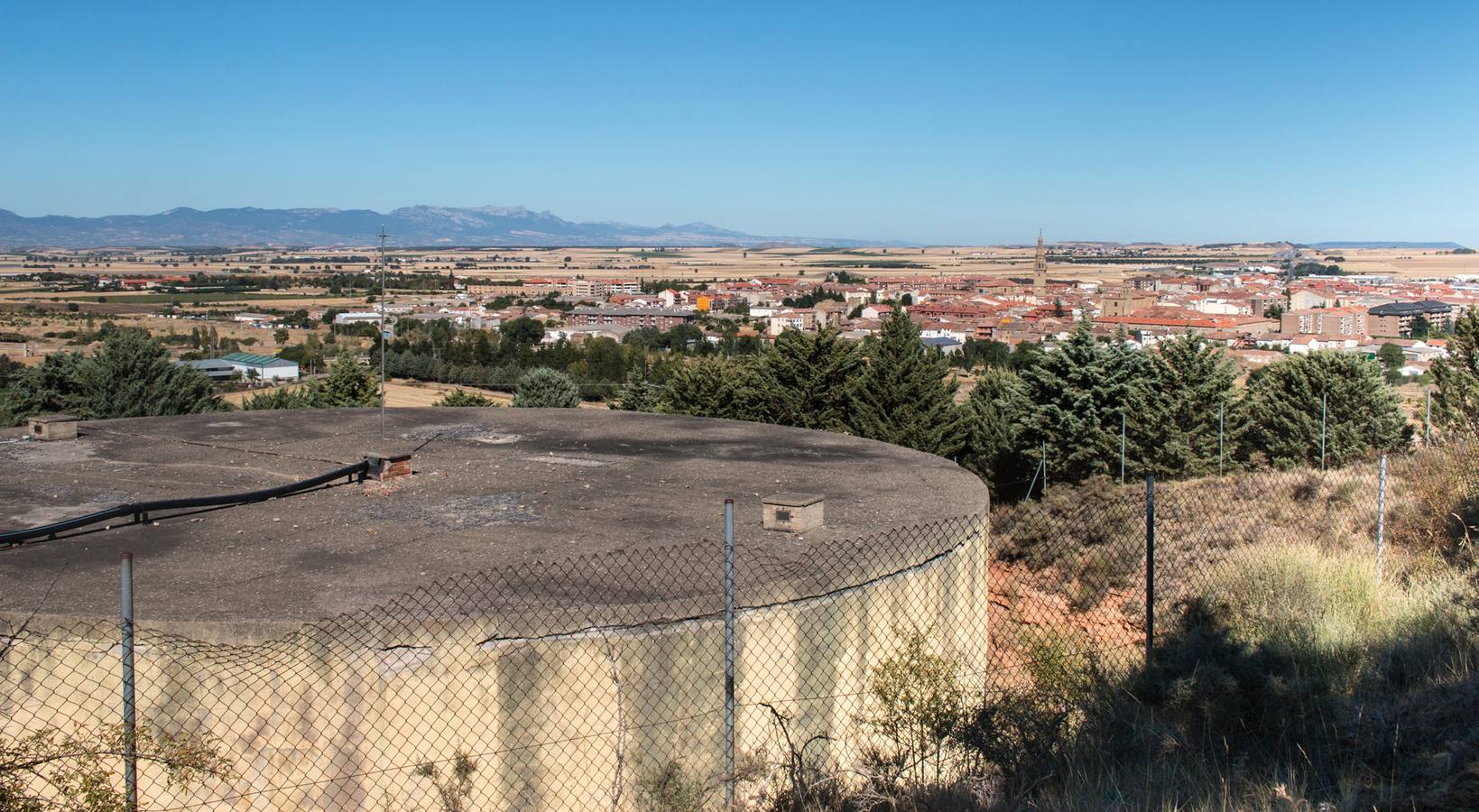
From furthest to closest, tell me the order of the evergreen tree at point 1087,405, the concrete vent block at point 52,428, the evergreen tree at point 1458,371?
1. the evergreen tree at point 1458,371
2. the evergreen tree at point 1087,405
3. the concrete vent block at point 52,428

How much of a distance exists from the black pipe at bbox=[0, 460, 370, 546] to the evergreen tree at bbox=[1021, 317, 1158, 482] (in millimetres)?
15016

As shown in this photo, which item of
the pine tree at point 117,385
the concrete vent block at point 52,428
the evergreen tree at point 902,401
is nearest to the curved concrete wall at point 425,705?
the concrete vent block at point 52,428

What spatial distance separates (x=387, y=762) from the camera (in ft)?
19.6

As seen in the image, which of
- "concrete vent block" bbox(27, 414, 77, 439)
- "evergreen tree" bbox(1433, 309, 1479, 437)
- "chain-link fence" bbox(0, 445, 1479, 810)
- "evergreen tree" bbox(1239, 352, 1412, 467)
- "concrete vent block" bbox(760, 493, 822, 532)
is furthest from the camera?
"evergreen tree" bbox(1239, 352, 1412, 467)

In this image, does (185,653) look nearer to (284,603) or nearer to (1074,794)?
(284,603)

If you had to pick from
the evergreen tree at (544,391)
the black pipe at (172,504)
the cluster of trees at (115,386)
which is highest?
the black pipe at (172,504)

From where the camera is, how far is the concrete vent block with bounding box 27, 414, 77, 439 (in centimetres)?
1255

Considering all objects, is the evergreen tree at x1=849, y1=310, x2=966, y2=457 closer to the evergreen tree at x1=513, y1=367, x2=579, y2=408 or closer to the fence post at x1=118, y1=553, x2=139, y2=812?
the evergreen tree at x1=513, y1=367, x2=579, y2=408

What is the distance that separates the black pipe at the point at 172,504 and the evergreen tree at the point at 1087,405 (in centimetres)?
1502

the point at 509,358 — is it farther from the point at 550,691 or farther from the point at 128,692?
the point at 128,692

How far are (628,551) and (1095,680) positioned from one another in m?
3.10

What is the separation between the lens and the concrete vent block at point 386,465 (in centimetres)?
1013

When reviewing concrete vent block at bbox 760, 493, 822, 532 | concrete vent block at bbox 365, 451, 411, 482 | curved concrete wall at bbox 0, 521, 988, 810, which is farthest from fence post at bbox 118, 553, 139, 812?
concrete vent block at bbox 365, 451, 411, 482

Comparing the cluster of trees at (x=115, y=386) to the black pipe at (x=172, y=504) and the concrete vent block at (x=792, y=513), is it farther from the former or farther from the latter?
the concrete vent block at (x=792, y=513)
